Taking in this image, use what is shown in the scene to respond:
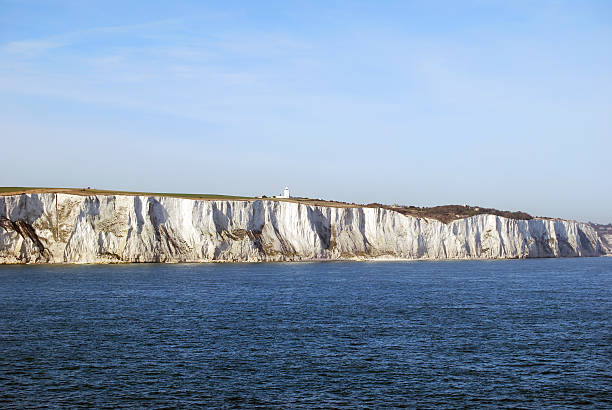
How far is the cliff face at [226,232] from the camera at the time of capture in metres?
69.9

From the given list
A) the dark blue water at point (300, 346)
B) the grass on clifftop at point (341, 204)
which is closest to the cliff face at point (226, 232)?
the grass on clifftop at point (341, 204)

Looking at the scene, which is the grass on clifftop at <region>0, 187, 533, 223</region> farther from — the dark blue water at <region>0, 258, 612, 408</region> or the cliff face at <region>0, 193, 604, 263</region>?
the dark blue water at <region>0, 258, 612, 408</region>

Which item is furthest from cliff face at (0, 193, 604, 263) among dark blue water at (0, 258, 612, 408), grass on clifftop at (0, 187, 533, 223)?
dark blue water at (0, 258, 612, 408)

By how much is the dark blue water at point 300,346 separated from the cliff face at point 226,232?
2292cm

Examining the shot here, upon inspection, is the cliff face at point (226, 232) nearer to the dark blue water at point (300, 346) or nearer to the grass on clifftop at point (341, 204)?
the grass on clifftop at point (341, 204)

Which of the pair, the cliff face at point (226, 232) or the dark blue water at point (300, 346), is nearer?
the dark blue water at point (300, 346)

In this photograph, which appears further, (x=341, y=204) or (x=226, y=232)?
(x=341, y=204)

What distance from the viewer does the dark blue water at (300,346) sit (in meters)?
19.5

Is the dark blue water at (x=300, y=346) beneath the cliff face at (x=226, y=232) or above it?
beneath

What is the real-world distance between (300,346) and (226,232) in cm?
5453

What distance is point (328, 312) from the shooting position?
35.9 m

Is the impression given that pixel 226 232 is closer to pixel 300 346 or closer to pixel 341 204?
pixel 341 204

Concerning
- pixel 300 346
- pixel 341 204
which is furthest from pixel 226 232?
pixel 300 346

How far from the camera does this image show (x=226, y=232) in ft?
262
